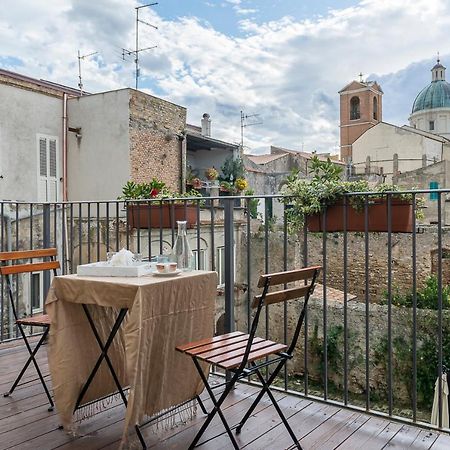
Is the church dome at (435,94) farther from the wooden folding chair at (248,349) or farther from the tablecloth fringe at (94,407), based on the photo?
the tablecloth fringe at (94,407)

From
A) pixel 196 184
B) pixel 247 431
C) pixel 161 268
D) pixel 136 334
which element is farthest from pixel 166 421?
pixel 196 184

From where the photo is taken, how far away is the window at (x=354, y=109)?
40312mm

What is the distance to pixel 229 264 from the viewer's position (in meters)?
3.18

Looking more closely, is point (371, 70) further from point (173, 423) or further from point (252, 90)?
point (173, 423)

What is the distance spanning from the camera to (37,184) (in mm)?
12383

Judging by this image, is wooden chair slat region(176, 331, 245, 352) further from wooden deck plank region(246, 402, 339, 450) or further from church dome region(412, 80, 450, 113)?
church dome region(412, 80, 450, 113)

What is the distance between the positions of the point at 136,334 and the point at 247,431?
2.84 ft

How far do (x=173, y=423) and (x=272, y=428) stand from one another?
540mm

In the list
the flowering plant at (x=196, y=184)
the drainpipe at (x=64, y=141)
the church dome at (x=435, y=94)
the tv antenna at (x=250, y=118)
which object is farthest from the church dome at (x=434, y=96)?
the drainpipe at (x=64, y=141)

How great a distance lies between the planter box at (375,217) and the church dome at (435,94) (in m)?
46.4

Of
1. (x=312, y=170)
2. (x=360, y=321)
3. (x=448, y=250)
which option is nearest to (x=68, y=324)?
(x=312, y=170)

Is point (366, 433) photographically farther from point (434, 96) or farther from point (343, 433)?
point (434, 96)

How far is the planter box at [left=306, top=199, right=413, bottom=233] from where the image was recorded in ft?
9.78

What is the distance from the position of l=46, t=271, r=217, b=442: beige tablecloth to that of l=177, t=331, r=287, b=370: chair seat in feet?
0.52
